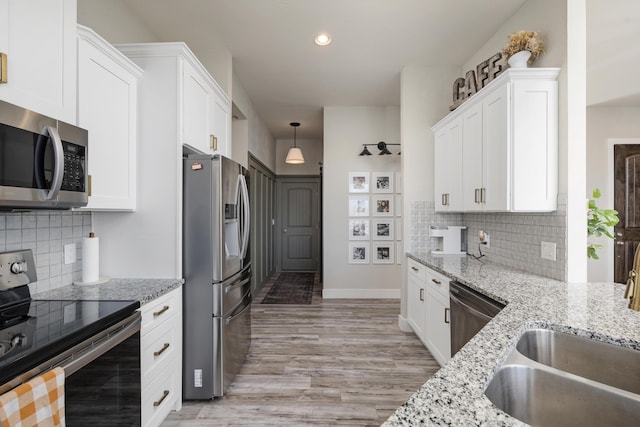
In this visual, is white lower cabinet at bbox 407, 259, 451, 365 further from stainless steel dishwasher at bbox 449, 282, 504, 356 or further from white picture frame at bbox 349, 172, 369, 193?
white picture frame at bbox 349, 172, 369, 193

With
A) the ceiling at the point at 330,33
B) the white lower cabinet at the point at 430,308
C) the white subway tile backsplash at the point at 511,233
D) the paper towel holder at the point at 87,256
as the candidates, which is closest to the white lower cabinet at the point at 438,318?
the white lower cabinet at the point at 430,308

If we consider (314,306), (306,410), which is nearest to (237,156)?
(314,306)

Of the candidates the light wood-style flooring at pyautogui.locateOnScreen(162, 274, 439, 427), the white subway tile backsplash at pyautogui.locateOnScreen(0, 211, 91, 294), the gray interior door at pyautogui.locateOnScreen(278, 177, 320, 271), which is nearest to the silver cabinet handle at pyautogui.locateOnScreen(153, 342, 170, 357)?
the light wood-style flooring at pyautogui.locateOnScreen(162, 274, 439, 427)

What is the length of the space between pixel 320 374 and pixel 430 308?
1.10m

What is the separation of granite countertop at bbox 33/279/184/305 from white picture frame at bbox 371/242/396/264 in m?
3.52

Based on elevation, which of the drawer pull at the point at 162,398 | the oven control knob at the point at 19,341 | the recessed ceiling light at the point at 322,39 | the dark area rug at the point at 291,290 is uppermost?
the recessed ceiling light at the point at 322,39

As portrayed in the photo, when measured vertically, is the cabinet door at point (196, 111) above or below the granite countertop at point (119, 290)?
above

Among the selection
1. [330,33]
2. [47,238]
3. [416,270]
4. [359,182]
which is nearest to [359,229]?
[359,182]

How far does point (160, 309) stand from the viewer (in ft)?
6.32

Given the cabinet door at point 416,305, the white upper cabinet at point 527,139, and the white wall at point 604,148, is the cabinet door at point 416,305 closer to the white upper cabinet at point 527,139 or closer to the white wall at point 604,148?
the white upper cabinet at point 527,139

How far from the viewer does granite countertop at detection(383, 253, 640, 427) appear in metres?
0.67

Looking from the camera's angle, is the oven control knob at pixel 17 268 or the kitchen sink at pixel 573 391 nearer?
the kitchen sink at pixel 573 391

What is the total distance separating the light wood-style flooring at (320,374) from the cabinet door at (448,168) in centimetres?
145

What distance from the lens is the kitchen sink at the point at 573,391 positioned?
36.0 inches
